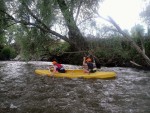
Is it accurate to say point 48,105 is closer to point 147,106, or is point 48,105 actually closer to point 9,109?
point 9,109

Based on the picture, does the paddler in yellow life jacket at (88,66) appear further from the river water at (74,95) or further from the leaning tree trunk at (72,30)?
the leaning tree trunk at (72,30)

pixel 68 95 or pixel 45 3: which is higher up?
pixel 45 3

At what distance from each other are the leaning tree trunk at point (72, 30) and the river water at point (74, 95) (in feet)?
6.93

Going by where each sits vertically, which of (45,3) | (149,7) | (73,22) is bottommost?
(149,7)

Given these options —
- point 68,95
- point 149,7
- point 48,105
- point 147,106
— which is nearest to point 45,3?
point 68,95

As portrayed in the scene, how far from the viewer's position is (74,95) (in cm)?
1152

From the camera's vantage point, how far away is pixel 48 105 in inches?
387

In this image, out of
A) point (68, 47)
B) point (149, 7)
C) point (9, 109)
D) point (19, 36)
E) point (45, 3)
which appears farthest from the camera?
point (68, 47)

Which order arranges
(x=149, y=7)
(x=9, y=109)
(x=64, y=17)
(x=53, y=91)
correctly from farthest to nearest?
(x=64, y=17) → (x=53, y=91) → (x=9, y=109) → (x=149, y=7)

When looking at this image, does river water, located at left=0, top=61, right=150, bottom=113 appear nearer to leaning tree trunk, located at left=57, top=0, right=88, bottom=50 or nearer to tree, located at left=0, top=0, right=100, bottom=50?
leaning tree trunk, located at left=57, top=0, right=88, bottom=50

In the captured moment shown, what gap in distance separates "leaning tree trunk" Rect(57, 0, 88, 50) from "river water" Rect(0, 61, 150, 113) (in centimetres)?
211

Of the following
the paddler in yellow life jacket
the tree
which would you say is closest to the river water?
the paddler in yellow life jacket

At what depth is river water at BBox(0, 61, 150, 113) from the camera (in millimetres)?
9438

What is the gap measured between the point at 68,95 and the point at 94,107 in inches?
84.9
